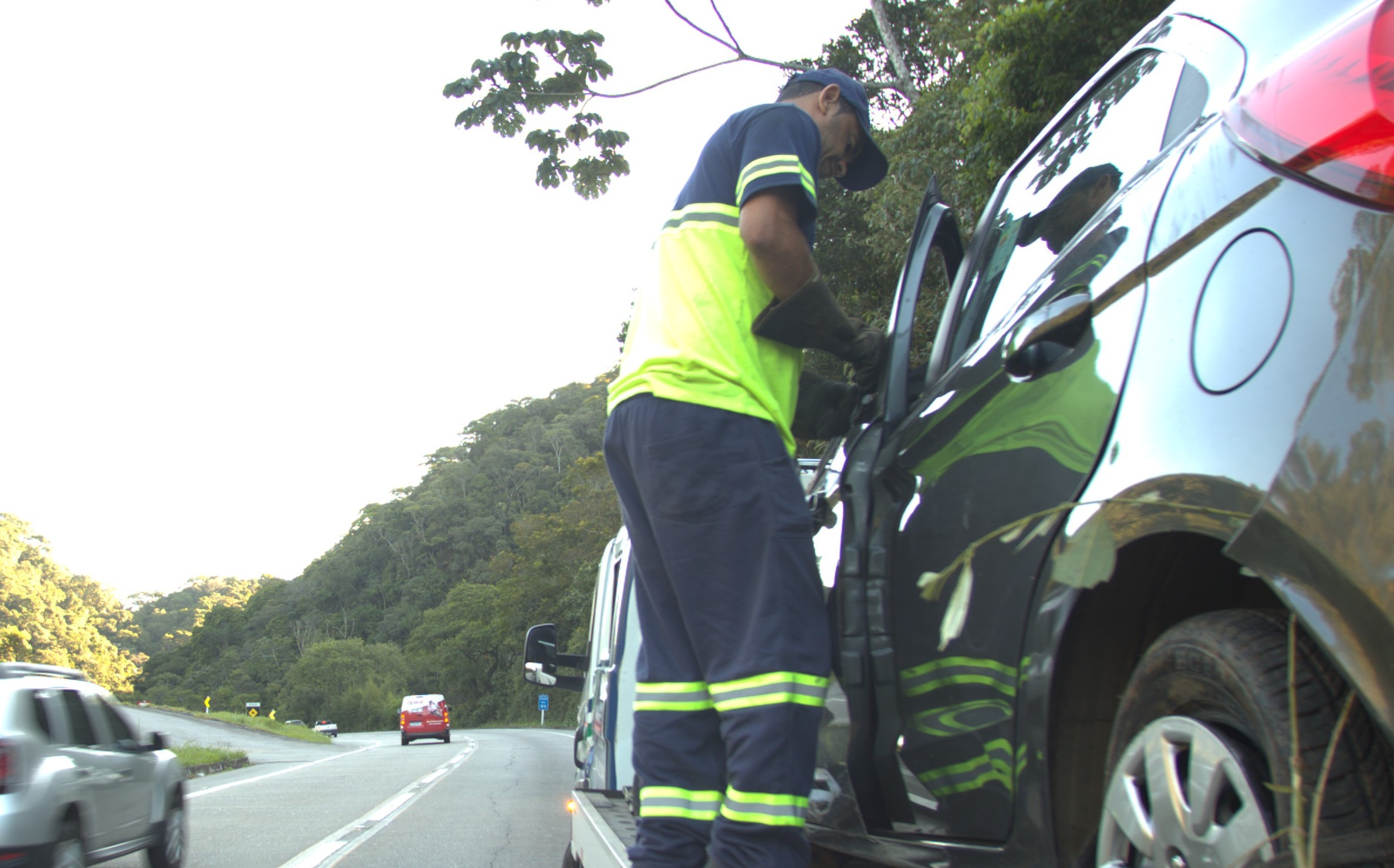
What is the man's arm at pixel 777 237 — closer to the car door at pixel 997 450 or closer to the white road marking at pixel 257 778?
the car door at pixel 997 450

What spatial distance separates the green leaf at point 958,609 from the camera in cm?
182

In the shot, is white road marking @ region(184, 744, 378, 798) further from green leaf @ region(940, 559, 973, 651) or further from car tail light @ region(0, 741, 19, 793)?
green leaf @ region(940, 559, 973, 651)

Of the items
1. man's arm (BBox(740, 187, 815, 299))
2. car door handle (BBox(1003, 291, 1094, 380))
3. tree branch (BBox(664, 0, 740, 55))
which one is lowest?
car door handle (BBox(1003, 291, 1094, 380))

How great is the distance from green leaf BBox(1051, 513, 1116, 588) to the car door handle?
0.30 metres

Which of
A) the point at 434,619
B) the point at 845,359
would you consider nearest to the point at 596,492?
the point at 434,619

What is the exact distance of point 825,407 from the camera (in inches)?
104

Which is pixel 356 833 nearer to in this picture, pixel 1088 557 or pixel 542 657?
pixel 542 657

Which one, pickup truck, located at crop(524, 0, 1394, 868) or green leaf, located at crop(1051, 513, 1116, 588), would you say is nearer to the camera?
pickup truck, located at crop(524, 0, 1394, 868)

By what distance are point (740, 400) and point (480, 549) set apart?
105 m

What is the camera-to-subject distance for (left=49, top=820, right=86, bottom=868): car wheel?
5395 mm

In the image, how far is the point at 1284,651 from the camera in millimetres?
1225

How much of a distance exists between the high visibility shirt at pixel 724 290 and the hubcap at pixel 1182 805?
988 millimetres

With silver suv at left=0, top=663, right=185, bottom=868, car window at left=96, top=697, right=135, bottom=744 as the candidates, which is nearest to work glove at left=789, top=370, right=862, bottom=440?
silver suv at left=0, top=663, right=185, bottom=868

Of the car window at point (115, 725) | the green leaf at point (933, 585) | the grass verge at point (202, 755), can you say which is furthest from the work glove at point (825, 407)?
the grass verge at point (202, 755)
